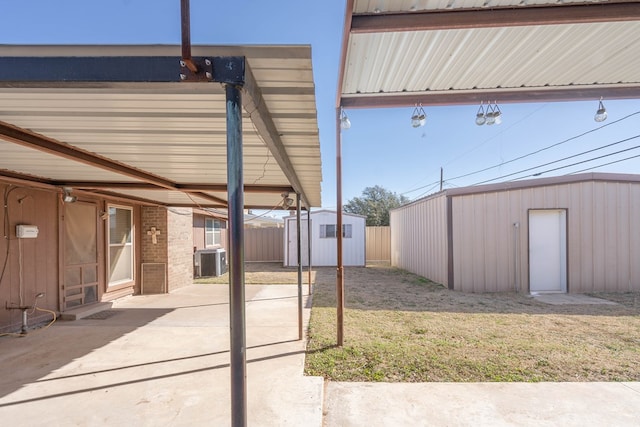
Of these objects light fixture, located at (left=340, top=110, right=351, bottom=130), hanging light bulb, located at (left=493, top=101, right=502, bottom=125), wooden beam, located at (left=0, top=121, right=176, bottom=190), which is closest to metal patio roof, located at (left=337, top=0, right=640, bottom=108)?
light fixture, located at (left=340, top=110, right=351, bottom=130)

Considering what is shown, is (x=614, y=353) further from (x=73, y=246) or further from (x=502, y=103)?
(x=73, y=246)

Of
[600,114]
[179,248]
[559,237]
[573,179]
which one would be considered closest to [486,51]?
[600,114]

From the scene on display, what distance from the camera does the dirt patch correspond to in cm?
334

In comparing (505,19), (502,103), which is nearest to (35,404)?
(505,19)

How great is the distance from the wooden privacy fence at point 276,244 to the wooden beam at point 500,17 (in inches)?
573

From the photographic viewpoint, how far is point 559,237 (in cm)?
821

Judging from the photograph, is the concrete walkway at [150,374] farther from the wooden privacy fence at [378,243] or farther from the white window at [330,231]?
the wooden privacy fence at [378,243]

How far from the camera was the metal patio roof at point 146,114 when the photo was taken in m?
1.43

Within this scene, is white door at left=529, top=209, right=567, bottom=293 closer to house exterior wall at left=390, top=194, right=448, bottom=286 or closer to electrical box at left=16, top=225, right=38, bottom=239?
house exterior wall at left=390, top=194, right=448, bottom=286

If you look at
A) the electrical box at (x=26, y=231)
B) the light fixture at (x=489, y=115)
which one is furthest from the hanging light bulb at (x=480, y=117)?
the electrical box at (x=26, y=231)

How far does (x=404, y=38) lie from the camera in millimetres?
2604

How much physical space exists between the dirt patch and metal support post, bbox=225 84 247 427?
79.1 inches

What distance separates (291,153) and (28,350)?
414cm

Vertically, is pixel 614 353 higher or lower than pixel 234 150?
lower
